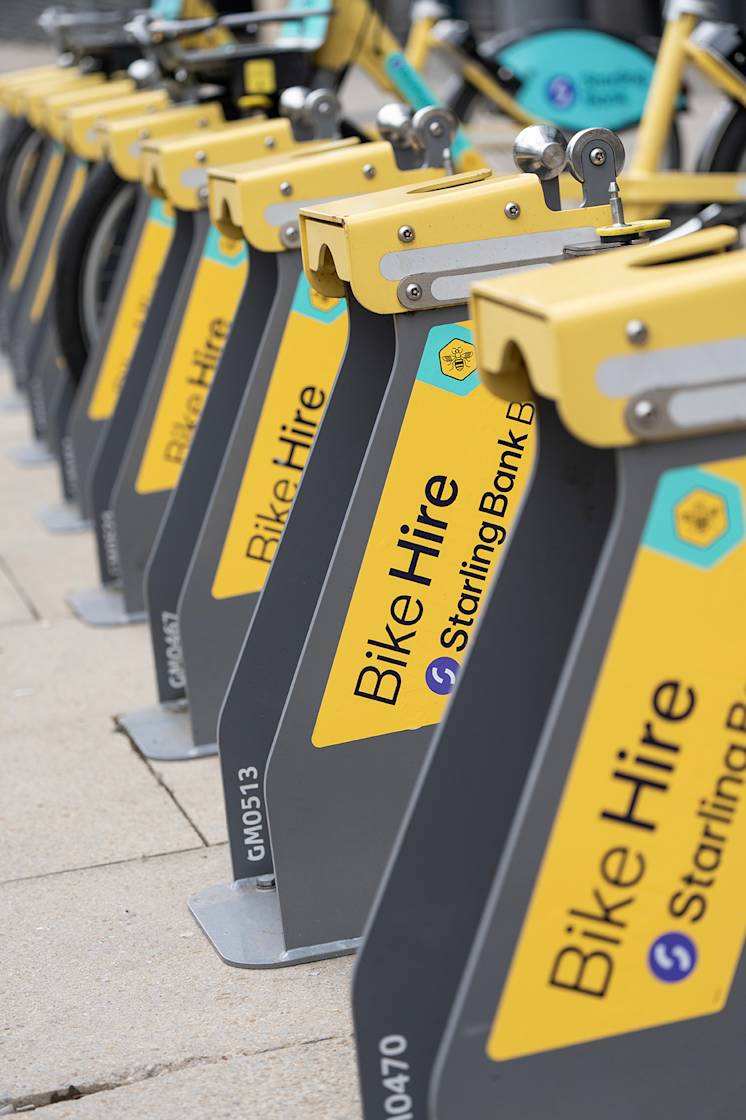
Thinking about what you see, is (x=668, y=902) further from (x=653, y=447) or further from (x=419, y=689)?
(x=419, y=689)

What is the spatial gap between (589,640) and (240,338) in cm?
182

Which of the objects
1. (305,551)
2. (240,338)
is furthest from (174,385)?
(305,551)

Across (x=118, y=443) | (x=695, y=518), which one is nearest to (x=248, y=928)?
(x=695, y=518)

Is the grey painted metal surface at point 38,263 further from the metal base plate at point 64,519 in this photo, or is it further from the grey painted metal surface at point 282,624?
→ the grey painted metal surface at point 282,624

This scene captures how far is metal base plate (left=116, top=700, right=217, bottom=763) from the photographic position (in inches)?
152

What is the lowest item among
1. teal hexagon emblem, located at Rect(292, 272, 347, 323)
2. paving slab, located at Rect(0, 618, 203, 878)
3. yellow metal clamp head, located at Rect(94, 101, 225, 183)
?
paving slab, located at Rect(0, 618, 203, 878)

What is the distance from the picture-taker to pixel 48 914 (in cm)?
315

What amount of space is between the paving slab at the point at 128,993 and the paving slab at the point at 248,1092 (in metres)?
0.02

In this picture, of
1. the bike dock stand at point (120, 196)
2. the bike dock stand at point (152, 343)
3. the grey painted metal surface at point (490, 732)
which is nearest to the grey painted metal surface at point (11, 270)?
the bike dock stand at point (120, 196)

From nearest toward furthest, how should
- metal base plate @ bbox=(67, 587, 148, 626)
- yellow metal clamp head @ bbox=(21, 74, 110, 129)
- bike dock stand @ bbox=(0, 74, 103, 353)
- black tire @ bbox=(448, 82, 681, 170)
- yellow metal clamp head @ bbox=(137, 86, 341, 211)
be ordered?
1. yellow metal clamp head @ bbox=(137, 86, 341, 211)
2. metal base plate @ bbox=(67, 587, 148, 626)
3. yellow metal clamp head @ bbox=(21, 74, 110, 129)
4. bike dock stand @ bbox=(0, 74, 103, 353)
5. black tire @ bbox=(448, 82, 681, 170)

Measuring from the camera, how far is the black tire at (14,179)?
8.55 meters

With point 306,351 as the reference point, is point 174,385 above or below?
below

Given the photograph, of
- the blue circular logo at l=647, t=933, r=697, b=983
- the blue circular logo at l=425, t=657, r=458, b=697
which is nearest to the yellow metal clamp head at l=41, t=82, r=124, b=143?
the blue circular logo at l=425, t=657, r=458, b=697

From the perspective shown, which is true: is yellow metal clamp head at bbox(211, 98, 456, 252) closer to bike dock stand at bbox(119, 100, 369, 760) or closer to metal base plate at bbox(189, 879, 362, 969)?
bike dock stand at bbox(119, 100, 369, 760)
